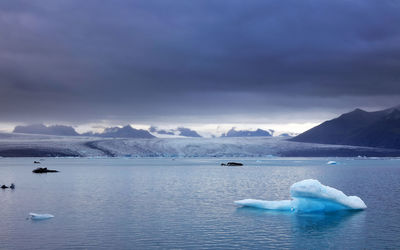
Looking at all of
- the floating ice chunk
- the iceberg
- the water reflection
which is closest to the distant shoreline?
the iceberg

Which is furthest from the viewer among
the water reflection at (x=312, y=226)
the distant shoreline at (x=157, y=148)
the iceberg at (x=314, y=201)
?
the distant shoreline at (x=157, y=148)

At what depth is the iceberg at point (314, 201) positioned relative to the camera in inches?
997

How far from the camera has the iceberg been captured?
25.3 metres

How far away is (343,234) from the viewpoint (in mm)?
20234

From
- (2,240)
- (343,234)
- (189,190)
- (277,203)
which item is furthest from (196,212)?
(189,190)

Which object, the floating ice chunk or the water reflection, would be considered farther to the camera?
the floating ice chunk

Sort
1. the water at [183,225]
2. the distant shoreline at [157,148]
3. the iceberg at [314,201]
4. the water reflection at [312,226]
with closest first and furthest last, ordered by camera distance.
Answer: the water at [183,225]
the water reflection at [312,226]
the iceberg at [314,201]
the distant shoreline at [157,148]

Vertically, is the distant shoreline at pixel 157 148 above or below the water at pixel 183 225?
above

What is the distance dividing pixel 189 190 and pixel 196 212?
45.0 feet

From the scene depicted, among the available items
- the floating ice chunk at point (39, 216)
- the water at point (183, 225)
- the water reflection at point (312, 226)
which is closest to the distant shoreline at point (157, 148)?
the water at point (183, 225)

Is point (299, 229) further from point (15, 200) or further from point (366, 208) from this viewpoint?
point (15, 200)

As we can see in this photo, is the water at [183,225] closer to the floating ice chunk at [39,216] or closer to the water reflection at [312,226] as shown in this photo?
the water reflection at [312,226]

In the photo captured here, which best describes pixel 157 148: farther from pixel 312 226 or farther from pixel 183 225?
pixel 312 226

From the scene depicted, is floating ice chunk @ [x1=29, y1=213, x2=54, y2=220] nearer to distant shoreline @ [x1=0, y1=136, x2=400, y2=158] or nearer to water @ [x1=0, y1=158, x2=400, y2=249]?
water @ [x1=0, y1=158, x2=400, y2=249]
